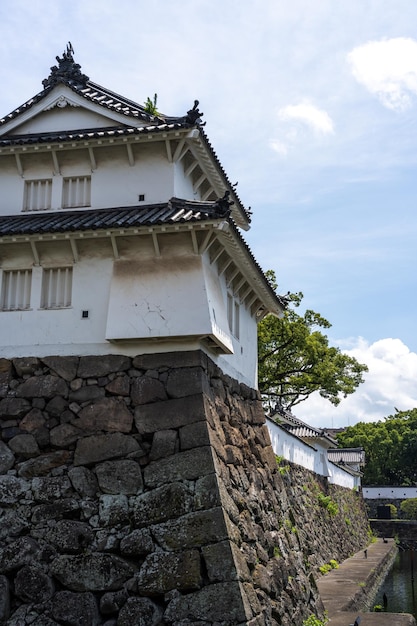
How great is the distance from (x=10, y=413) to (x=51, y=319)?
1746mm

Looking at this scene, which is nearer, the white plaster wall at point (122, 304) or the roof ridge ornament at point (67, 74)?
the white plaster wall at point (122, 304)

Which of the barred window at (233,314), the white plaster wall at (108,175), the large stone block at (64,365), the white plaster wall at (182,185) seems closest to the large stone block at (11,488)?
the large stone block at (64,365)

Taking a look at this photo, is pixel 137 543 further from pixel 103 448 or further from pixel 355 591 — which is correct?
pixel 355 591

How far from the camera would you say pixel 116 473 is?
10.1 metres

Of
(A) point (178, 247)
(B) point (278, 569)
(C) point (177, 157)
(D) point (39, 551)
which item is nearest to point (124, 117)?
(C) point (177, 157)

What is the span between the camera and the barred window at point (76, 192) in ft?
41.1

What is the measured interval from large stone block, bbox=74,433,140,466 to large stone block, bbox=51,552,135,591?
1.43 metres

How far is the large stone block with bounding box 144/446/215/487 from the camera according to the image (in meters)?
9.96

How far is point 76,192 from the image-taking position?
1262cm

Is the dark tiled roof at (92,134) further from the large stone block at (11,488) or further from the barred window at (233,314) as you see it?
the large stone block at (11,488)

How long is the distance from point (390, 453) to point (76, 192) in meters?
55.6

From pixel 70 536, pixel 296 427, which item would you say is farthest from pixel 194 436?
pixel 296 427

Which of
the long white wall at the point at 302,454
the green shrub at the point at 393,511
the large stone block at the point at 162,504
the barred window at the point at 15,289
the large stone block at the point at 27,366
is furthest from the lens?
the green shrub at the point at 393,511

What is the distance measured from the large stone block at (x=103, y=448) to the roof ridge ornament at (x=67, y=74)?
7559 millimetres
